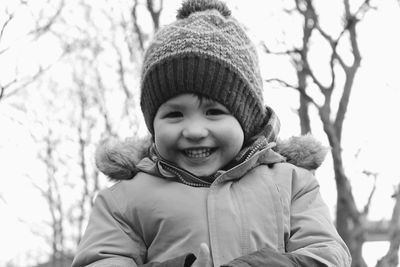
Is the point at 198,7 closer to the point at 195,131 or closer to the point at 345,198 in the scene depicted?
the point at 195,131

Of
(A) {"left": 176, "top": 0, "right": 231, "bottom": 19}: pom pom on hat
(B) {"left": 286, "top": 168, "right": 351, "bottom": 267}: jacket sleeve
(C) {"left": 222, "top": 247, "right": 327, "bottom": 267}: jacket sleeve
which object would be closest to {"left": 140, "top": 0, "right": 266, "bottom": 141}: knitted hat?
(A) {"left": 176, "top": 0, "right": 231, "bottom": 19}: pom pom on hat

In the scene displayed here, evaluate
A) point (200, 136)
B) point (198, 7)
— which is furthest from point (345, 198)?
point (200, 136)

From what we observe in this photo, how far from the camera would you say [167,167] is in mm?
2439

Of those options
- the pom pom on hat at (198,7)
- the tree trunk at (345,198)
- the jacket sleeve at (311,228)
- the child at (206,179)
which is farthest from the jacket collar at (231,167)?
the tree trunk at (345,198)

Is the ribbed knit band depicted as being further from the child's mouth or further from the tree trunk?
the tree trunk

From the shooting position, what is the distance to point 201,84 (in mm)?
2400

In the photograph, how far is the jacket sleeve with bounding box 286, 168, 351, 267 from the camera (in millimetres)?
2264

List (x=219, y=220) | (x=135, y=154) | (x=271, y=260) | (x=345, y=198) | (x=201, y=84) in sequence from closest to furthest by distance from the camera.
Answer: (x=271, y=260) → (x=219, y=220) → (x=201, y=84) → (x=135, y=154) → (x=345, y=198)

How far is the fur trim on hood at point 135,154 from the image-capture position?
8.41 ft

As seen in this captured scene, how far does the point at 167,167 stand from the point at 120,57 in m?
8.35

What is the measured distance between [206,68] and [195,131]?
225 mm

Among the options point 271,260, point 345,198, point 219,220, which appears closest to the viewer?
point 271,260

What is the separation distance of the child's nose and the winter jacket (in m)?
0.14

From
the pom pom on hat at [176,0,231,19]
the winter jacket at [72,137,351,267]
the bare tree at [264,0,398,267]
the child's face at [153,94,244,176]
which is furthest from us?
the bare tree at [264,0,398,267]
